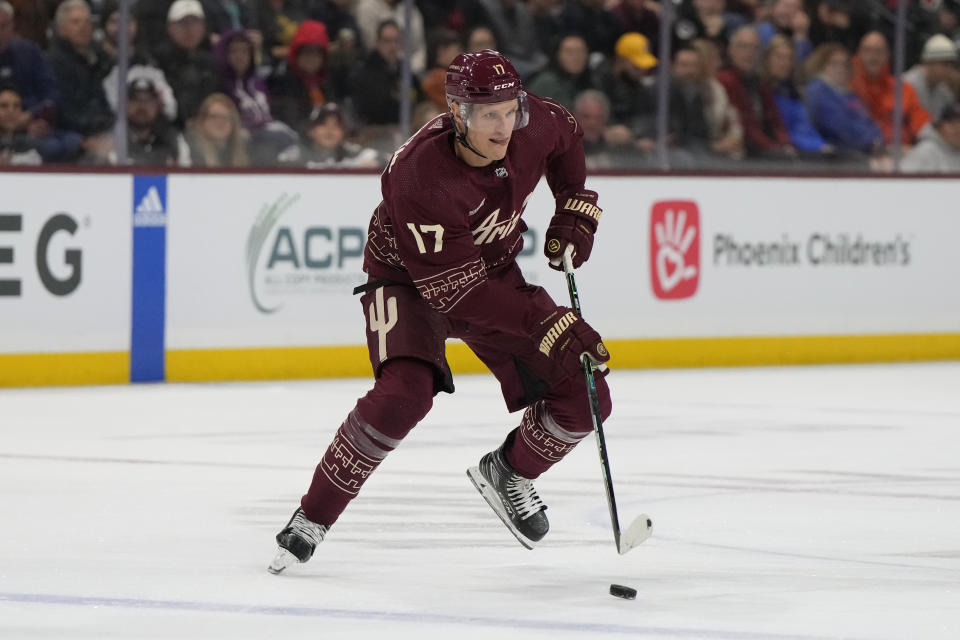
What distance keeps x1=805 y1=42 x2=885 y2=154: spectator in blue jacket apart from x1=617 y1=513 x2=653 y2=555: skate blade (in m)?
5.76

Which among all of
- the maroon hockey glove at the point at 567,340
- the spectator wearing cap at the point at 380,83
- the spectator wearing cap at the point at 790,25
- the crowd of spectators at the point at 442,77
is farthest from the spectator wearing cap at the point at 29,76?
the maroon hockey glove at the point at 567,340

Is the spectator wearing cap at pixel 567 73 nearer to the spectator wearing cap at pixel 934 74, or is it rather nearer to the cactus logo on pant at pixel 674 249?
the cactus logo on pant at pixel 674 249

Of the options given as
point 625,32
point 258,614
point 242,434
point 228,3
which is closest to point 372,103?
point 228,3

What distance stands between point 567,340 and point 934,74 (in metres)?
6.38

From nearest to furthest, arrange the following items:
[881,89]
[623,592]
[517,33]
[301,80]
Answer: [623,592] < [301,80] < [517,33] < [881,89]

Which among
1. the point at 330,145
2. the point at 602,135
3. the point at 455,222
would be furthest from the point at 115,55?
the point at 455,222

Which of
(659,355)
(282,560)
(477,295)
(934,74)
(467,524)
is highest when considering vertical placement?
(477,295)

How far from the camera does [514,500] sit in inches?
169

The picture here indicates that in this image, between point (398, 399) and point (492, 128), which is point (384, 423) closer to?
point (398, 399)

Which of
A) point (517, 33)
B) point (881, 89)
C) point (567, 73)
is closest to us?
point (517, 33)

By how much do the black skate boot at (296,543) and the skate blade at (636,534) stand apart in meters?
0.66

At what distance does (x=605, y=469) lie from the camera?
4035 mm

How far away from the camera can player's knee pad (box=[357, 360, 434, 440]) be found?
3.91 m

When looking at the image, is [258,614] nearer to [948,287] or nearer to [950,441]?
[950,441]
